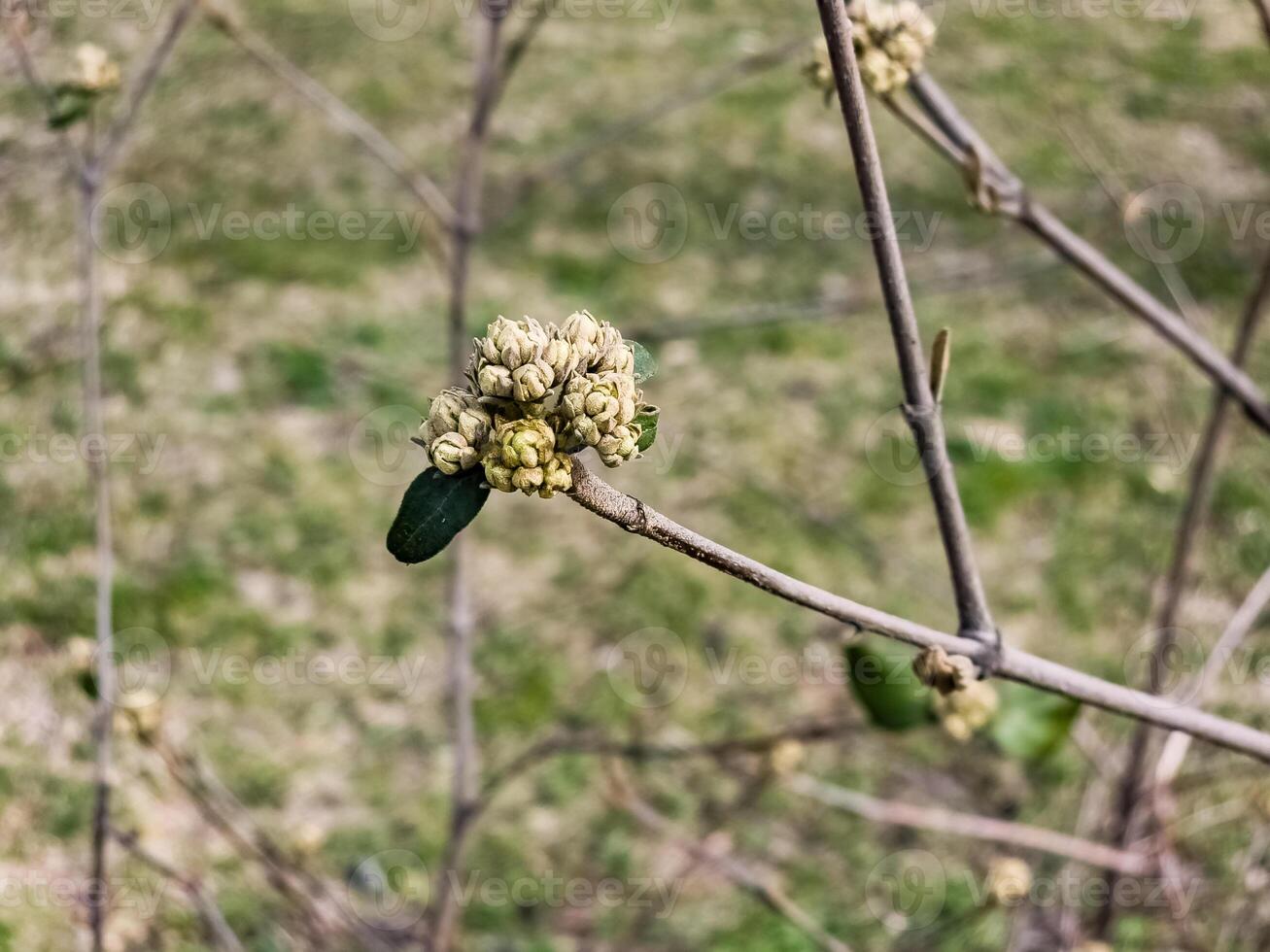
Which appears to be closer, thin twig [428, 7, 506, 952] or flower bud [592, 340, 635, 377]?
flower bud [592, 340, 635, 377]

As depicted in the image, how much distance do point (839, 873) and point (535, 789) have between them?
648 mm

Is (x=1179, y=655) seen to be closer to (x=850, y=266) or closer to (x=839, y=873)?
(x=839, y=873)

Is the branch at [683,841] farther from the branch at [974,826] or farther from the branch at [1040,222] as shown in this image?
the branch at [1040,222]

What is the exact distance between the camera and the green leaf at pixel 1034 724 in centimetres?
156

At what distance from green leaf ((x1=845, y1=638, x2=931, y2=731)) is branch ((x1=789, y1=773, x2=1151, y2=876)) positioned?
1.33ft

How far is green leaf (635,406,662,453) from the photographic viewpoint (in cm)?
70

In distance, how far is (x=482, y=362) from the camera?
68 centimetres

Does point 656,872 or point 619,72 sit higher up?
point 619,72

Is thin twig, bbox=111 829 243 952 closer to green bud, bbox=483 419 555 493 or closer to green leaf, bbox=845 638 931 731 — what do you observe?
green leaf, bbox=845 638 931 731

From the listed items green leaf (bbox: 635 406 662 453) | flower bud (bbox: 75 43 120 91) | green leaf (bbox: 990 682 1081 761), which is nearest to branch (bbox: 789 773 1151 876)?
green leaf (bbox: 990 682 1081 761)

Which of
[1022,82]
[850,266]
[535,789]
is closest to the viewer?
[535,789]

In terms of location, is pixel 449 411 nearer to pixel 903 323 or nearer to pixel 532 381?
pixel 532 381

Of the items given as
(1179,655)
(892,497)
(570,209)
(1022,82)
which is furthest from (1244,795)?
(1022,82)

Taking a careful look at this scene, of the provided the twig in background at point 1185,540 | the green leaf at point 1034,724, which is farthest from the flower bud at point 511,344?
the green leaf at point 1034,724
